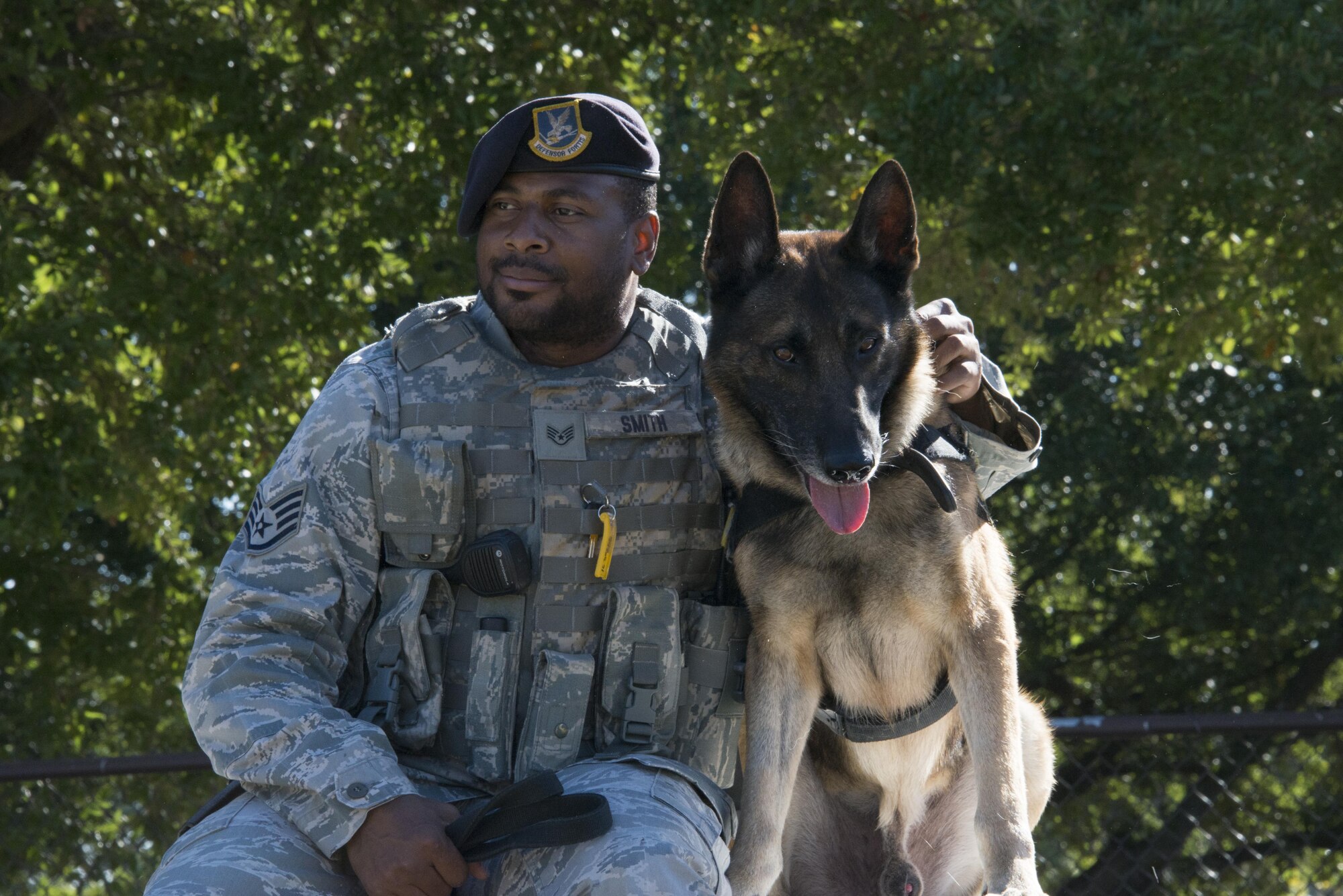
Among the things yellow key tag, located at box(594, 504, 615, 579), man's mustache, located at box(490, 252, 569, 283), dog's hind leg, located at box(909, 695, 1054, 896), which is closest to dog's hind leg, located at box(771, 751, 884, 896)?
dog's hind leg, located at box(909, 695, 1054, 896)

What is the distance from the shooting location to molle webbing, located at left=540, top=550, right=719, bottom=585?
296 centimetres

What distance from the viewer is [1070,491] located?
38.5ft

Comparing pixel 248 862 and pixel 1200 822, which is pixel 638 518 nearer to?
pixel 248 862

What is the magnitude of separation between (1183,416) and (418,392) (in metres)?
9.88

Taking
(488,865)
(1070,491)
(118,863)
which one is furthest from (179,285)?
(1070,491)

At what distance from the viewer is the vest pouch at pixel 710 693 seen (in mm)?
3107

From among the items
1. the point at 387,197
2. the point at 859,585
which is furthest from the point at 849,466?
the point at 387,197

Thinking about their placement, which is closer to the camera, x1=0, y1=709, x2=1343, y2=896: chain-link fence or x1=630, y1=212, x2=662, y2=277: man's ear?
x1=630, y1=212, x2=662, y2=277: man's ear

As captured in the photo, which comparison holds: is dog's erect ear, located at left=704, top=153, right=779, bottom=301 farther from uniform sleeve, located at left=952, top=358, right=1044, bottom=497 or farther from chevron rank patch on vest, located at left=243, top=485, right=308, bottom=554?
chevron rank patch on vest, located at left=243, top=485, right=308, bottom=554

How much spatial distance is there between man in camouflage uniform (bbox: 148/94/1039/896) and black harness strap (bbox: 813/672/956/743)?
0.88ft

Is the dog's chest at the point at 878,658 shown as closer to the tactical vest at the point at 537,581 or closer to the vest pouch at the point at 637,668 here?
the tactical vest at the point at 537,581

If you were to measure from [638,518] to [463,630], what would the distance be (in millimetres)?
454

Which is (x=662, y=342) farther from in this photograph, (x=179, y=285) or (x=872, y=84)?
(x=179, y=285)

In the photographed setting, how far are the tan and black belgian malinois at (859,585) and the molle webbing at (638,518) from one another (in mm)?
113
